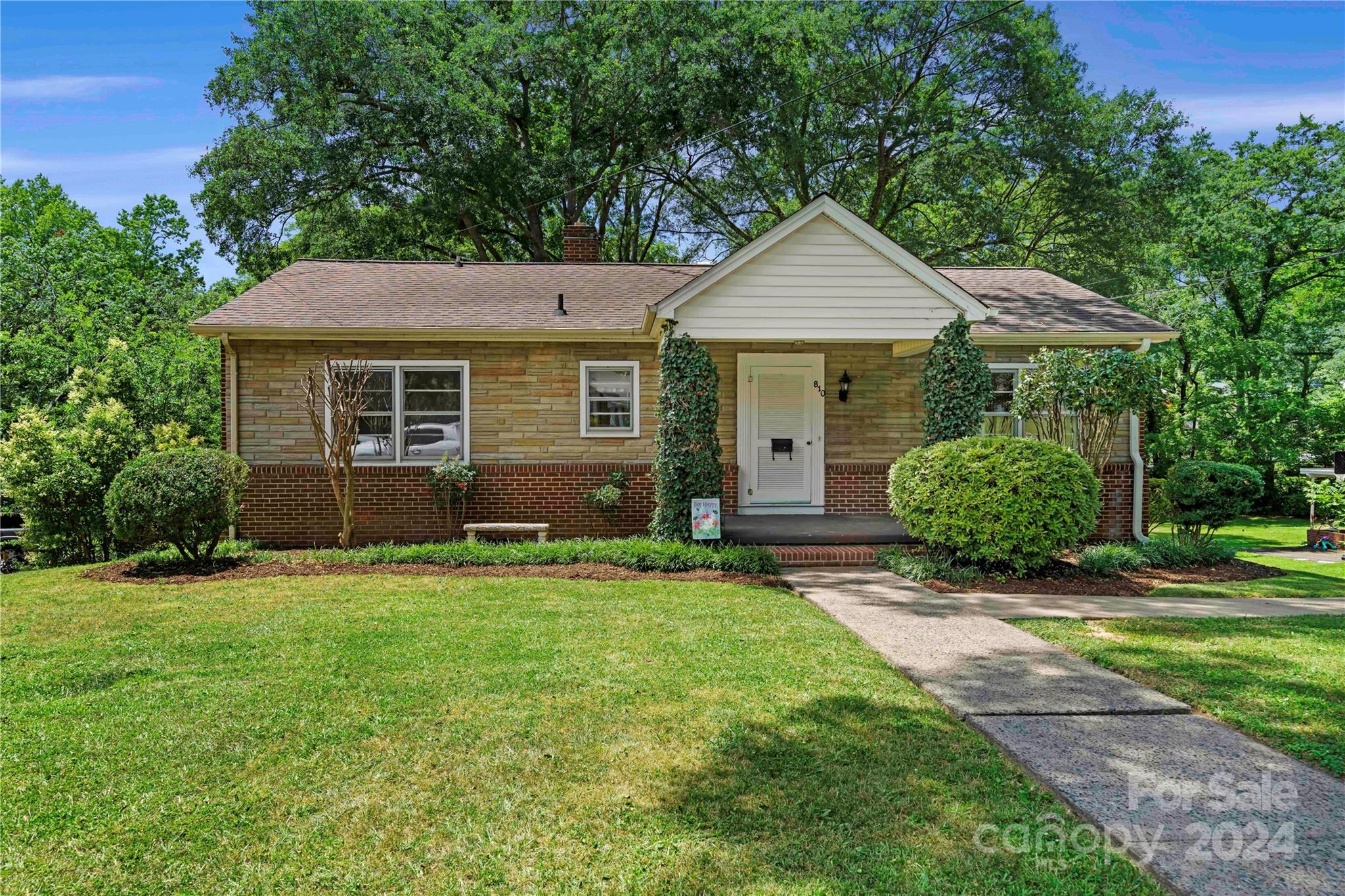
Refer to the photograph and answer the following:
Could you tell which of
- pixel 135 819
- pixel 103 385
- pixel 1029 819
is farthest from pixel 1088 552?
pixel 103 385

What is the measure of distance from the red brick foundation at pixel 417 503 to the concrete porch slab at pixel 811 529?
1.56 metres

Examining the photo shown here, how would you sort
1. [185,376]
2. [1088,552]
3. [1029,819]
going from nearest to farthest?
[1029,819] → [1088,552] → [185,376]

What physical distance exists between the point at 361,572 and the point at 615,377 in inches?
183

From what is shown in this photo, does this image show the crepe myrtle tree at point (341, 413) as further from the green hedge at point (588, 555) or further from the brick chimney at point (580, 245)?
the brick chimney at point (580, 245)

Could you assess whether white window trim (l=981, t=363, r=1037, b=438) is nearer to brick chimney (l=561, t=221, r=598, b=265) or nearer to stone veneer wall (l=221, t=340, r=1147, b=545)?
stone veneer wall (l=221, t=340, r=1147, b=545)

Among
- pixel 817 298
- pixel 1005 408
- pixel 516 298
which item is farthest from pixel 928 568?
pixel 516 298

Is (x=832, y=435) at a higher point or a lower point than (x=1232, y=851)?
higher

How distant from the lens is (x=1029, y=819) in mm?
3078

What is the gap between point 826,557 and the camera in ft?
31.5

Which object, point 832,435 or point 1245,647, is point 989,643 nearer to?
point 1245,647

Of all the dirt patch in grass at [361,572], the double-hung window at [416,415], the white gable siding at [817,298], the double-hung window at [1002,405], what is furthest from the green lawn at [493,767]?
the double-hung window at [1002,405]

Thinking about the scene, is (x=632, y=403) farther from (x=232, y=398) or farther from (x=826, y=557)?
(x=232, y=398)

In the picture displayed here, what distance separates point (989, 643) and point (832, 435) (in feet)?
22.5

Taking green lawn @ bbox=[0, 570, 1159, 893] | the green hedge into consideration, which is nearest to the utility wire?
the green hedge
